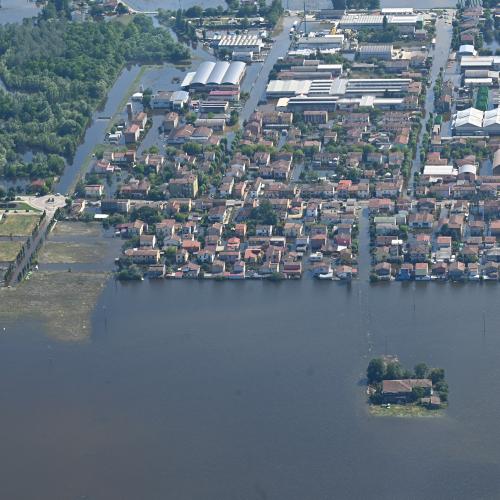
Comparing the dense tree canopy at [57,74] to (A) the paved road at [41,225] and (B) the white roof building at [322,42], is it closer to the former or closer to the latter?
(A) the paved road at [41,225]

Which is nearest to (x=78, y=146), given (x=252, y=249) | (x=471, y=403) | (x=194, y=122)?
(x=194, y=122)

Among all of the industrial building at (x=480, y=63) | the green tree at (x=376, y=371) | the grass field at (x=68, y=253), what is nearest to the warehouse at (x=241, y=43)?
the industrial building at (x=480, y=63)

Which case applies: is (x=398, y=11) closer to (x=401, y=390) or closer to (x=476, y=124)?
(x=476, y=124)

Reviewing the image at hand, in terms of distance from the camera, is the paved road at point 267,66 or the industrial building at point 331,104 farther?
the paved road at point 267,66

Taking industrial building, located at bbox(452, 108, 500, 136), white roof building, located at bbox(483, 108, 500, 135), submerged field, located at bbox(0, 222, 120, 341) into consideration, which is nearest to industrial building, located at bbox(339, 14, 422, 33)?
industrial building, located at bbox(452, 108, 500, 136)

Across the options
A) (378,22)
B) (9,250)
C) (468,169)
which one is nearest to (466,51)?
(378,22)

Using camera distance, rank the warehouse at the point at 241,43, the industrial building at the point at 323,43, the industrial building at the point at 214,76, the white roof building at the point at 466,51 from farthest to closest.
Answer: the warehouse at the point at 241,43 → the industrial building at the point at 323,43 → the white roof building at the point at 466,51 → the industrial building at the point at 214,76
